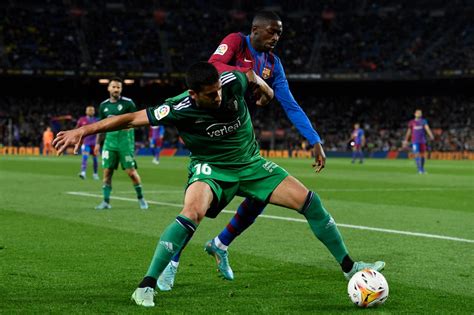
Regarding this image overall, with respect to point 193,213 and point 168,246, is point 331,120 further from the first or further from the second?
point 168,246

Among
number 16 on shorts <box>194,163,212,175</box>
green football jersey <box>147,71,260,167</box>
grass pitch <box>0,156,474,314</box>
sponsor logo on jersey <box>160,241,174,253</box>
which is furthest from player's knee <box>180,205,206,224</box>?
grass pitch <box>0,156,474,314</box>

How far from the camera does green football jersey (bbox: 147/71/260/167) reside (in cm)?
571

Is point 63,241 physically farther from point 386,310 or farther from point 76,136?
point 386,310

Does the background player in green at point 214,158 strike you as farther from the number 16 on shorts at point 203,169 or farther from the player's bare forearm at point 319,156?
the player's bare forearm at point 319,156

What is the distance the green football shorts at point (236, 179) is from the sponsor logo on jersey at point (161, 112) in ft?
1.83

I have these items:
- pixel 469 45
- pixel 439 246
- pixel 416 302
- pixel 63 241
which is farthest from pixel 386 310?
pixel 469 45

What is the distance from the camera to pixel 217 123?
19.2ft

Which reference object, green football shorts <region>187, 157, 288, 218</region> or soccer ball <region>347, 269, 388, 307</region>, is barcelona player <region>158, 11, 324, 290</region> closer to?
green football shorts <region>187, 157, 288, 218</region>

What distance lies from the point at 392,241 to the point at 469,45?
47.5m

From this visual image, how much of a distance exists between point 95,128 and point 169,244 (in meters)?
0.98

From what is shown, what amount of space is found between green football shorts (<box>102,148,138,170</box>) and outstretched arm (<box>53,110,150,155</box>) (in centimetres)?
763

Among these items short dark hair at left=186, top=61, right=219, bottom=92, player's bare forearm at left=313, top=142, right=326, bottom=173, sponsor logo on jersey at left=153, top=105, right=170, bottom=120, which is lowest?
player's bare forearm at left=313, top=142, right=326, bottom=173

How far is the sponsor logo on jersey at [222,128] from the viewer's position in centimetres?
586

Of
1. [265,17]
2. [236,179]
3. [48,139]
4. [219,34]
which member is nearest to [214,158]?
[236,179]
